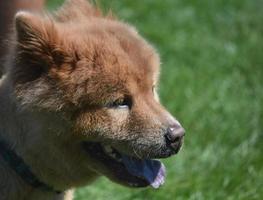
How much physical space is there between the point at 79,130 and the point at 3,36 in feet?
3.83

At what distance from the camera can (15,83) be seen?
3.84 metres

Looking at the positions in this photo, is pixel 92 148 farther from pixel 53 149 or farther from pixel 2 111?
pixel 2 111

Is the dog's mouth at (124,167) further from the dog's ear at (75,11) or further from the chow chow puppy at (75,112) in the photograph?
the dog's ear at (75,11)

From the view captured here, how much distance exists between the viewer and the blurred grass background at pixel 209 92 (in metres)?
5.41

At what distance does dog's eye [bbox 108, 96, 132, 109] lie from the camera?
12.9 ft

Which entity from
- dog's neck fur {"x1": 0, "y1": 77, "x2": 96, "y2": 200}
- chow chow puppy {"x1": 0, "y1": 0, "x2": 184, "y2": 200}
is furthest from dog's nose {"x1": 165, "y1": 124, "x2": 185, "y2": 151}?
dog's neck fur {"x1": 0, "y1": 77, "x2": 96, "y2": 200}

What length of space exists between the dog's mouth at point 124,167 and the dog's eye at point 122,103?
0.73 feet

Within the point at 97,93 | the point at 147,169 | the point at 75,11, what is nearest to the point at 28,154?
the point at 97,93

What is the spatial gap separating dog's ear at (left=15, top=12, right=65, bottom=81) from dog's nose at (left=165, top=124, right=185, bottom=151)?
0.66 m

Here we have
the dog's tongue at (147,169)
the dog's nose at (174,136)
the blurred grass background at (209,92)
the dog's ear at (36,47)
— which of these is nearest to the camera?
the dog's ear at (36,47)

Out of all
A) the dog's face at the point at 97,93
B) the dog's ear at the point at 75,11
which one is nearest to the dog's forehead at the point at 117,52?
the dog's face at the point at 97,93

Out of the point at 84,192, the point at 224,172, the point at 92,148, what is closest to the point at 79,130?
the point at 92,148

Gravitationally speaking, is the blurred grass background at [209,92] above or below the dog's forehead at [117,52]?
below

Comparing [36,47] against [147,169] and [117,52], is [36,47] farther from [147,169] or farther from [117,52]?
[147,169]
